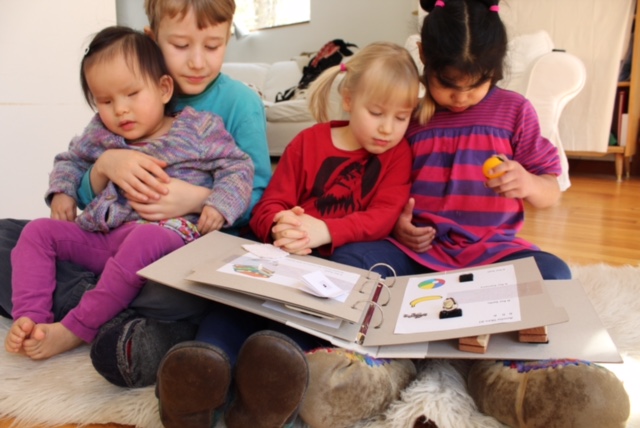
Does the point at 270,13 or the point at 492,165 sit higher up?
the point at 270,13

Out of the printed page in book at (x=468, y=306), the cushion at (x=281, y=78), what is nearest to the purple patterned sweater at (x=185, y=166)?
the printed page in book at (x=468, y=306)

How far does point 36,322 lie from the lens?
2.64 ft

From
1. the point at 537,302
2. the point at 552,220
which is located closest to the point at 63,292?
the point at 537,302

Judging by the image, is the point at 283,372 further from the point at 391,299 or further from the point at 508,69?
the point at 508,69

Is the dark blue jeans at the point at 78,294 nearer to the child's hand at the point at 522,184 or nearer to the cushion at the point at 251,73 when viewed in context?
the child's hand at the point at 522,184

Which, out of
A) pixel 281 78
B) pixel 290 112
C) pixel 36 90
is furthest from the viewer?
pixel 281 78

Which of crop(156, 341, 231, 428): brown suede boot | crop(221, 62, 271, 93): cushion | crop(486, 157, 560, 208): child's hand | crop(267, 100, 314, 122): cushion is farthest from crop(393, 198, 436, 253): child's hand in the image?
crop(221, 62, 271, 93): cushion

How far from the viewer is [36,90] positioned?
1744mm

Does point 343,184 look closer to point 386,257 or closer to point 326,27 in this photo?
point 386,257

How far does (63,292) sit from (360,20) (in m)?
3.41

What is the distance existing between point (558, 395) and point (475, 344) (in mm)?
102

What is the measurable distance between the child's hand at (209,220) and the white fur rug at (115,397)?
268mm

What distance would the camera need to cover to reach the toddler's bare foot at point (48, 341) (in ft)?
2.56

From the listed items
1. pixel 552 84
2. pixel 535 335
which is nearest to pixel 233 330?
pixel 535 335
